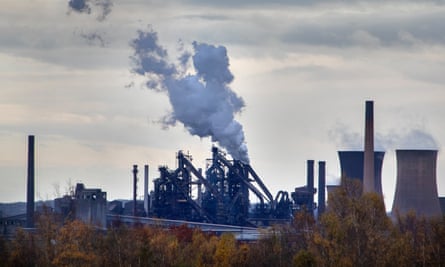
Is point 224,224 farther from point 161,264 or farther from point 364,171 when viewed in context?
point 161,264

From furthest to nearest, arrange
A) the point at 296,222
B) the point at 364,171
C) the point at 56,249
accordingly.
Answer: the point at 364,171, the point at 296,222, the point at 56,249

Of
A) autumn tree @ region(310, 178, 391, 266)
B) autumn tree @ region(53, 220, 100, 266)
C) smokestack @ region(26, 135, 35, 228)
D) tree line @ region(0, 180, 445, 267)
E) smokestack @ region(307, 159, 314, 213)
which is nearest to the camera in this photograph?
tree line @ region(0, 180, 445, 267)

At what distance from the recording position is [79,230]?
62375mm

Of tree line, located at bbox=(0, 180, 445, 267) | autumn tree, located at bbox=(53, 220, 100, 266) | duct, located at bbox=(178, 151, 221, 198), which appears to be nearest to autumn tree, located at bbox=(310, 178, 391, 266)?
tree line, located at bbox=(0, 180, 445, 267)

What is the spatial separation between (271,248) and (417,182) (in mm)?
22571

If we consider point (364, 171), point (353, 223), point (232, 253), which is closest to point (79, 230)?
point (232, 253)

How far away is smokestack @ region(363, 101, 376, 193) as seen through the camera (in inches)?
3223

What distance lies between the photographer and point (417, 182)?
7912cm

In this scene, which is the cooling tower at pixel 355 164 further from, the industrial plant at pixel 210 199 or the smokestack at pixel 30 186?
the smokestack at pixel 30 186

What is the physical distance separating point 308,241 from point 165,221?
2873 cm

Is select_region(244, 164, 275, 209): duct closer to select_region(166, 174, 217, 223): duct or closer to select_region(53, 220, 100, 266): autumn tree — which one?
select_region(166, 174, 217, 223): duct

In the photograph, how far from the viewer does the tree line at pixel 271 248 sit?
53.5 m

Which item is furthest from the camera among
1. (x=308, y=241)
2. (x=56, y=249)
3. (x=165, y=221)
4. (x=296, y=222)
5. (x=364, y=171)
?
(x=165, y=221)

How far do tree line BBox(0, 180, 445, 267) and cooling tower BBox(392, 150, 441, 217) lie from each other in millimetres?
15424
